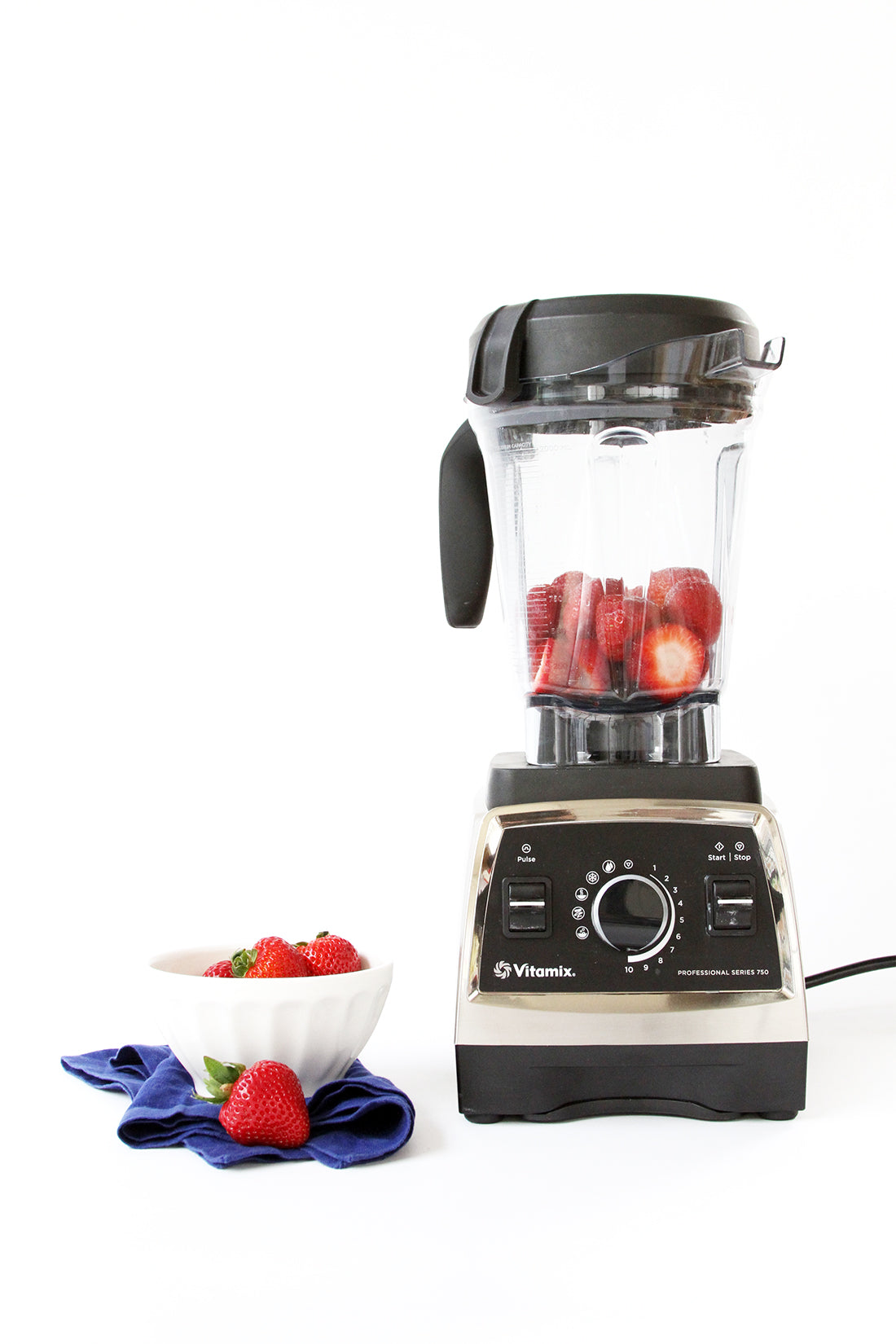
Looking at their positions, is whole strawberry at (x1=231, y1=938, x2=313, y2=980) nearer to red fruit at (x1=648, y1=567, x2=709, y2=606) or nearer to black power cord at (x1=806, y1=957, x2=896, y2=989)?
red fruit at (x1=648, y1=567, x2=709, y2=606)

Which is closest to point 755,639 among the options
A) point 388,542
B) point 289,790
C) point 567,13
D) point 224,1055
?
point 388,542

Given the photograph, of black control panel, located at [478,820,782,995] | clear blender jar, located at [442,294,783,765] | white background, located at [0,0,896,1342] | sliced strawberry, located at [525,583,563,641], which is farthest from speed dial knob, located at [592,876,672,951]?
white background, located at [0,0,896,1342]

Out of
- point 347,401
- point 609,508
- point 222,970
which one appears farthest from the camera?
point 347,401

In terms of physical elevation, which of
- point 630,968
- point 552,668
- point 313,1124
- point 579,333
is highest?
point 579,333

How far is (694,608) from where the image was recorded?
1.03 metres

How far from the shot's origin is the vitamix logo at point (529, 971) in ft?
3.02

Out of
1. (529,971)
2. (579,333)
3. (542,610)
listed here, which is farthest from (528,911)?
(579,333)

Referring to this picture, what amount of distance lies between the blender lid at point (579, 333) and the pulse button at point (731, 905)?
0.37 m

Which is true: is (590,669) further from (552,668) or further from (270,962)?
(270,962)

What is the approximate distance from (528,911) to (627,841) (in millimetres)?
85

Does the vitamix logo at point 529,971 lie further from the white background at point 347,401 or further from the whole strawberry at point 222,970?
the white background at point 347,401

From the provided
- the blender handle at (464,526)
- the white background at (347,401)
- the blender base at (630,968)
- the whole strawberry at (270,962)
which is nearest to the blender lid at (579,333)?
the blender handle at (464,526)

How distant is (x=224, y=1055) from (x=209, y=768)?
64 centimetres

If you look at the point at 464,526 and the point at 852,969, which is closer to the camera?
the point at 464,526
